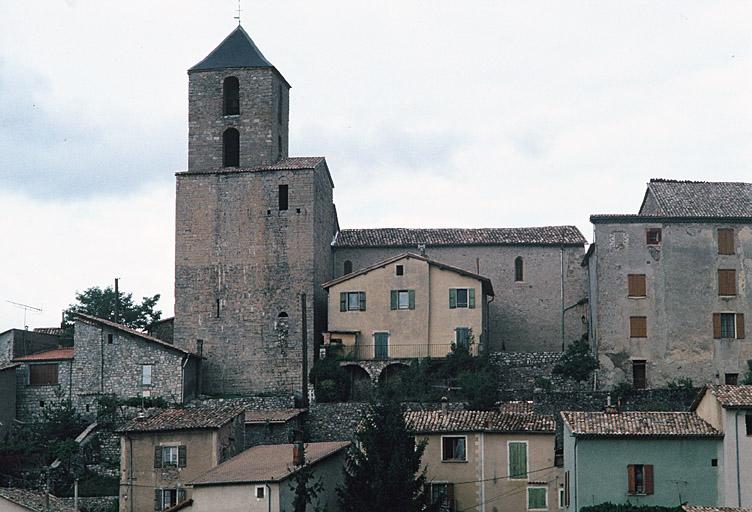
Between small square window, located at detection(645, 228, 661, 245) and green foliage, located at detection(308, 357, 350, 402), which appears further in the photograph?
small square window, located at detection(645, 228, 661, 245)

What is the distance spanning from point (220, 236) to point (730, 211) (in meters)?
24.7

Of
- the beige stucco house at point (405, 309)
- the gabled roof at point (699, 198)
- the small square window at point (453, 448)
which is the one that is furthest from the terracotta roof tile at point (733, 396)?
the beige stucco house at point (405, 309)

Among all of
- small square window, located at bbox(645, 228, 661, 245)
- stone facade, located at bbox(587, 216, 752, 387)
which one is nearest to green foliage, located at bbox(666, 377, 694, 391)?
stone facade, located at bbox(587, 216, 752, 387)

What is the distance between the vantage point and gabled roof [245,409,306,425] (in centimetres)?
6861

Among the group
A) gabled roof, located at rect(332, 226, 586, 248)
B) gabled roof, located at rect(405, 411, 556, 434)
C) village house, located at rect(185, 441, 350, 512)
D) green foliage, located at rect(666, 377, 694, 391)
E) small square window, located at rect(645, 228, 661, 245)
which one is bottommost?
village house, located at rect(185, 441, 350, 512)

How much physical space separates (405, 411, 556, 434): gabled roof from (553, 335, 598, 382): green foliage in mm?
10154

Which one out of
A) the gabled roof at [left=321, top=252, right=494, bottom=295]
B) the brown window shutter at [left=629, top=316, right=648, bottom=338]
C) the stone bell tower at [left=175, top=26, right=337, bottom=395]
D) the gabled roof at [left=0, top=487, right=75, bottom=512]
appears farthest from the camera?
the stone bell tower at [left=175, top=26, right=337, bottom=395]

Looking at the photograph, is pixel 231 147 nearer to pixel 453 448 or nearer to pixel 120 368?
pixel 120 368

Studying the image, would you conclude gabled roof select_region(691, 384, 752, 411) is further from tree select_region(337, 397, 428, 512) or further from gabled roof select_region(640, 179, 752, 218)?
gabled roof select_region(640, 179, 752, 218)

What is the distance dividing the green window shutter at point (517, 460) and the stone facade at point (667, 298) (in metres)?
14.1

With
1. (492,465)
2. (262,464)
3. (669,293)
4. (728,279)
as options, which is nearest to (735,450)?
(492,465)

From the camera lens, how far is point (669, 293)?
246 feet

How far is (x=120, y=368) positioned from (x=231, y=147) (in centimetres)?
1337

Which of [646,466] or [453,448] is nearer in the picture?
[646,466]
